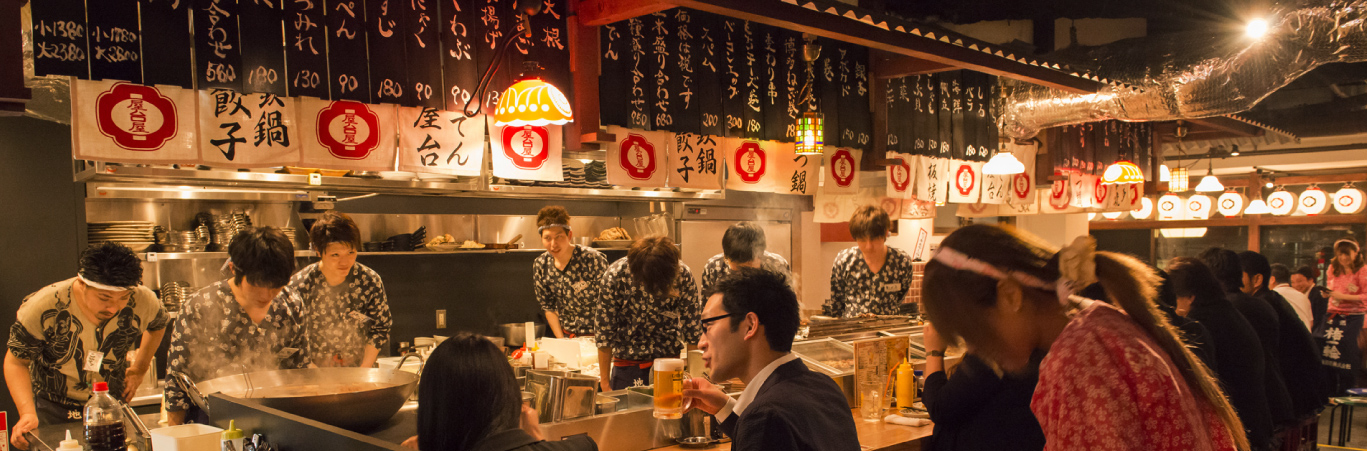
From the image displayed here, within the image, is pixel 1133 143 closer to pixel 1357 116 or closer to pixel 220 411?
pixel 1357 116

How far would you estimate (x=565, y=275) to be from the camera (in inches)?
287

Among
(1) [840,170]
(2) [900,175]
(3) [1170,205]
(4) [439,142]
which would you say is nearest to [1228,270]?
(1) [840,170]

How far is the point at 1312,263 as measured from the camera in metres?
14.6

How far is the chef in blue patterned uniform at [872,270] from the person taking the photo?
6.73 metres

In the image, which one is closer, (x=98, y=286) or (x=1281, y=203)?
(x=98, y=286)

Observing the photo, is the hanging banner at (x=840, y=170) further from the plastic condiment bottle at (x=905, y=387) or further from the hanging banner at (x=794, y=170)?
the plastic condiment bottle at (x=905, y=387)

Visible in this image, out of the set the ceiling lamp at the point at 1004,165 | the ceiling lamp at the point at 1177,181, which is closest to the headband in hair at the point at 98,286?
the ceiling lamp at the point at 1004,165

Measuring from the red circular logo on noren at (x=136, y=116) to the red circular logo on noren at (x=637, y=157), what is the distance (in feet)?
8.69

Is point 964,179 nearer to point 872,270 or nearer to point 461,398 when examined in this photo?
point 872,270

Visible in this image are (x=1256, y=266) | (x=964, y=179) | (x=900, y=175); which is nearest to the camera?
(x=1256, y=266)

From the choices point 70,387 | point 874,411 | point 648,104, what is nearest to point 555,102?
point 648,104

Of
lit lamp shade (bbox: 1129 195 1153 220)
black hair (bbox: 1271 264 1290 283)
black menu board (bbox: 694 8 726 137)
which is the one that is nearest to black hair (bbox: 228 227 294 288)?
black menu board (bbox: 694 8 726 137)

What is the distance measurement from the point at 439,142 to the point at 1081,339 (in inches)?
152

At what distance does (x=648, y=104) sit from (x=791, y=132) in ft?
4.62
